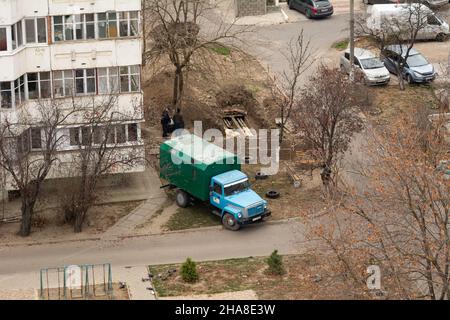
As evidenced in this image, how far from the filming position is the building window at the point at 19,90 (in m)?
49.1

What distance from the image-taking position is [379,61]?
212ft

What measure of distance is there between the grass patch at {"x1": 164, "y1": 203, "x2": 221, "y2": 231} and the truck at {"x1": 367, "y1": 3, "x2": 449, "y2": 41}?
64.6ft

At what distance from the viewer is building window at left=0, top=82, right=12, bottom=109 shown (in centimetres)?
4872

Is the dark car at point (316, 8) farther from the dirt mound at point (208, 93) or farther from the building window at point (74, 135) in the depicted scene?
the building window at point (74, 135)

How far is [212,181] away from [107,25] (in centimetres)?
810

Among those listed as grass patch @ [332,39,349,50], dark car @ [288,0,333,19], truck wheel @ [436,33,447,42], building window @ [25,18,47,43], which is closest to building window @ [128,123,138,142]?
building window @ [25,18,47,43]

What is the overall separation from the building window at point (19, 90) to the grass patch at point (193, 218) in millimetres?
8114

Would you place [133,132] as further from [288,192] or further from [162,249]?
[288,192]

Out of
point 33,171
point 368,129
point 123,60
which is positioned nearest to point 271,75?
point 368,129

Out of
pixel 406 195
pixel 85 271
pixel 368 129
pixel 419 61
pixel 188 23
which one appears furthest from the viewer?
pixel 419 61

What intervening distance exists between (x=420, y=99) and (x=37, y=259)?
80.4 ft

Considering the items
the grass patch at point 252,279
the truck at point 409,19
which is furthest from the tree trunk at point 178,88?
the grass patch at point 252,279

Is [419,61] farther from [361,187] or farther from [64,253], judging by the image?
[64,253]

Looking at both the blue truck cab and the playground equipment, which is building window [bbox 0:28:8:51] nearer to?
the playground equipment
